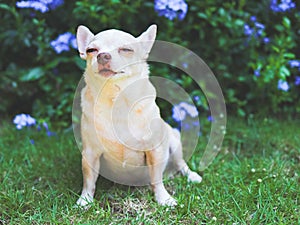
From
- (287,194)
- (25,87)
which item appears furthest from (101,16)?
(287,194)

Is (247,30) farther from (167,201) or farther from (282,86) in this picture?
(167,201)

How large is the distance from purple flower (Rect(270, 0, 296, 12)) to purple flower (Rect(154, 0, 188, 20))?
3.06 ft

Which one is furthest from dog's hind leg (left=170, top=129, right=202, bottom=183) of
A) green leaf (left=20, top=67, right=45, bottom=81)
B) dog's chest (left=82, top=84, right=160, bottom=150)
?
green leaf (left=20, top=67, right=45, bottom=81)

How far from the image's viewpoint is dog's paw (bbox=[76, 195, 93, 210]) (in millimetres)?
2738

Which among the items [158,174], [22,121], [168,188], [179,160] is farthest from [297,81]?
[22,121]

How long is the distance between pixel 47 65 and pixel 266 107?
2108 mm

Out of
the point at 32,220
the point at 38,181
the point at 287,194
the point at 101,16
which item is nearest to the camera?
the point at 32,220

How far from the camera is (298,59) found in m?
4.52

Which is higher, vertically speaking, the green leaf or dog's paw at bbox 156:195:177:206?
dog's paw at bbox 156:195:177:206

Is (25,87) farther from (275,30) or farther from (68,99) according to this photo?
(275,30)

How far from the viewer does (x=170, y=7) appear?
372cm

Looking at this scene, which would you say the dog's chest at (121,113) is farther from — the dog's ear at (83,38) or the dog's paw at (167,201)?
the dog's paw at (167,201)

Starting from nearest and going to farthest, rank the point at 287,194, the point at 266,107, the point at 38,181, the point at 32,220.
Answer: the point at 32,220 < the point at 287,194 < the point at 38,181 < the point at 266,107

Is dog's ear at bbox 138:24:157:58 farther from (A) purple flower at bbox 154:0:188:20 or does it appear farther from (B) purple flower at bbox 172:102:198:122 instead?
(B) purple flower at bbox 172:102:198:122
